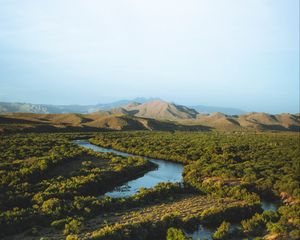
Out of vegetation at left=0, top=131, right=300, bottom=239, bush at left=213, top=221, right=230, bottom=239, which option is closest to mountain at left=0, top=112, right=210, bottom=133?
vegetation at left=0, top=131, right=300, bottom=239

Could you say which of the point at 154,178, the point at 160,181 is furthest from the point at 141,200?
the point at 154,178

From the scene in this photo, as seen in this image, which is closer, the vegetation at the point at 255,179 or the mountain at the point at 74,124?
the vegetation at the point at 255,179

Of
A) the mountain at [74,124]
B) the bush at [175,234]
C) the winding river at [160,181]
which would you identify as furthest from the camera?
the mountain at [74,124]

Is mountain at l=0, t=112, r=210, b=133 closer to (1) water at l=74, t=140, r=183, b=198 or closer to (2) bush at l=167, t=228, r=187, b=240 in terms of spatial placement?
(1) water at l=74, t=140, r=183, b=198

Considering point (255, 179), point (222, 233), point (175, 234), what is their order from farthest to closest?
point (255, 179)
point (222, 233)
point (175, 234)

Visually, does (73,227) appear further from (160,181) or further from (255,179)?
(255,179)

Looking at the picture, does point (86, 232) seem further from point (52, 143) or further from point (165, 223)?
point (52, 143)

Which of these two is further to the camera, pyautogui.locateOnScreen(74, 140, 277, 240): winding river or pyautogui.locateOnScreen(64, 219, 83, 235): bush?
pyautogui.locateOnScreen(74, 140, 277, 240): winding river

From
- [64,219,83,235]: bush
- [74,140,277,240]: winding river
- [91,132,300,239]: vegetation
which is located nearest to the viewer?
[64,219,83,235]: bush

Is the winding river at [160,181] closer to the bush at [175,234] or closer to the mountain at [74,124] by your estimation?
the bush at [175,234]

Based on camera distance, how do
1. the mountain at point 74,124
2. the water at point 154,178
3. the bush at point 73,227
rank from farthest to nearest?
the mountain at point 74,124, the water at point 154,178, the bush at point 73,227

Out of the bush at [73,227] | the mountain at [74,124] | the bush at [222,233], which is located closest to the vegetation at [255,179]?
the bush at [222,233]

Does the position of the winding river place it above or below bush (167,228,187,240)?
below

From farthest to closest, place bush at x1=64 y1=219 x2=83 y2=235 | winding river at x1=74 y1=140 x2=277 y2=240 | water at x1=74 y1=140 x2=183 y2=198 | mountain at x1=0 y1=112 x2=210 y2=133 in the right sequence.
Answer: mountain at x1=0 y1=112 x2=210 y2=133 < water at x1=74 y1=140 x2=183 y2=198 < winding river at x1=74 y1=140 x2=277 y2=240 < bush at x1=64 y1=219 x2=83 y2=235
